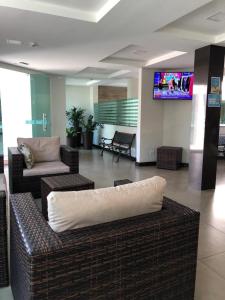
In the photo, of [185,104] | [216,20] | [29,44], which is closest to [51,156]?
[29,44]

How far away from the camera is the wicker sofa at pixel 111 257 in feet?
3.60

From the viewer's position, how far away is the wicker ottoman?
5773 mm

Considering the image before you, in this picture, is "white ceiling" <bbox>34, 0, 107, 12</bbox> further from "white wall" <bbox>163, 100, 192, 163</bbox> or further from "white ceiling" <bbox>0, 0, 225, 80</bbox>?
"white wall" <bbox>163, 100, 192, 163</bbox>

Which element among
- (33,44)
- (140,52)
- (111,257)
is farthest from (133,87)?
(111,257)

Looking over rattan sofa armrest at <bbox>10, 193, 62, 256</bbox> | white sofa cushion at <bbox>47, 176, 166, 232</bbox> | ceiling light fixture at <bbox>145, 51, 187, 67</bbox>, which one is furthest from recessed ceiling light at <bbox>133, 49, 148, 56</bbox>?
rattan sofa armrest at <bbox>10, 193, 62, 256</bbox>

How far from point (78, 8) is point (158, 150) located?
12.6ft

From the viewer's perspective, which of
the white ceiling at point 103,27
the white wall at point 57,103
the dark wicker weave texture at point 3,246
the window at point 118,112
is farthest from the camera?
the white wall at point 57,103

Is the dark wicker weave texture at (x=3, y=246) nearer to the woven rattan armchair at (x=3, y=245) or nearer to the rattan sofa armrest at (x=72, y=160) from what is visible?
the woven rattan armchair at (x=3, y=245)

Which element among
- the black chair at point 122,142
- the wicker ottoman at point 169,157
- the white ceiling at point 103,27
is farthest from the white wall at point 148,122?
the white ceiling at point 103,27

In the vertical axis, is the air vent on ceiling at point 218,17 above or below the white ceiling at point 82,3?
above

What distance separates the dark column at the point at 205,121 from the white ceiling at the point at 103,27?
9.0 inches

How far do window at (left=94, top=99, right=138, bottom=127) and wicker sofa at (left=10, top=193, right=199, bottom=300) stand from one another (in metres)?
5.57

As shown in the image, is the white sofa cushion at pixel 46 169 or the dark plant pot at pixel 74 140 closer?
the white sofa cushion at pixel 46 169

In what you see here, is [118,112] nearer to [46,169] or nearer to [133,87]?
[133,87]
